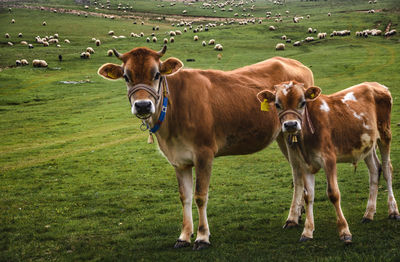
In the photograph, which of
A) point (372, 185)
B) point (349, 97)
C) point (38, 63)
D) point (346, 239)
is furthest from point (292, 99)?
point (38, 63)

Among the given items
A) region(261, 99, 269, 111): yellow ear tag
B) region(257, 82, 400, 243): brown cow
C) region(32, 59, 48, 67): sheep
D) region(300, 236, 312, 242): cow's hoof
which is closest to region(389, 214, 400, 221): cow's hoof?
region(257, 82, 400, 243): brown cow

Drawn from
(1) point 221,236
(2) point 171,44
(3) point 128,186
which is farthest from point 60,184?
(2) point 171,44

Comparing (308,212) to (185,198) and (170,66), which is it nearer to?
(185,198)

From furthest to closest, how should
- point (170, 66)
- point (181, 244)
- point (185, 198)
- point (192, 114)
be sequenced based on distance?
point (185, 198), point (181, 244), point (192, 114), point (170, 66)

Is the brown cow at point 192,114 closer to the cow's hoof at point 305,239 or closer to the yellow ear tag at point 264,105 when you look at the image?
the yellow ear tag at point 264,105

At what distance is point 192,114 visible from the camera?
832 centimetres

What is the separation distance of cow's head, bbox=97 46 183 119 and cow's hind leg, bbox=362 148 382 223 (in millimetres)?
4957

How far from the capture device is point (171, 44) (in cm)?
6681

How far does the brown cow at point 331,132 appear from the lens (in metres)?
7.95

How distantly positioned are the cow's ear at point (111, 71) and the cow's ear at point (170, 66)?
2.61ft

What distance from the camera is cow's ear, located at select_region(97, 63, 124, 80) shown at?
799 centimetres

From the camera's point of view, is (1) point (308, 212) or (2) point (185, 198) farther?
(2) point (185, 198)

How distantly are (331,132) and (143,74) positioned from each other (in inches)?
154

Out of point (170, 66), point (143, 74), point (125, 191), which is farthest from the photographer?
point (125, 191)
